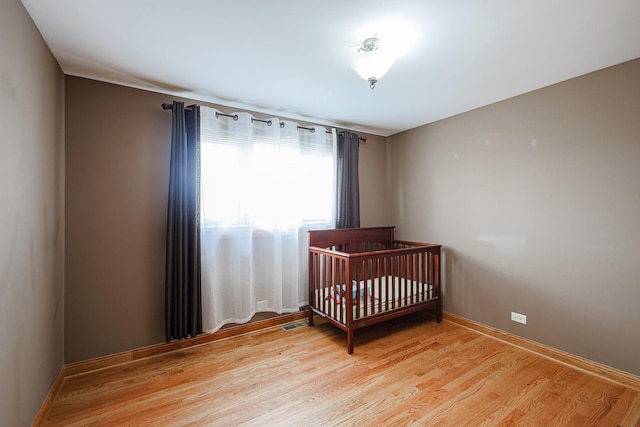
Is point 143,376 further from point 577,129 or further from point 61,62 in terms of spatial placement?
point 577,129

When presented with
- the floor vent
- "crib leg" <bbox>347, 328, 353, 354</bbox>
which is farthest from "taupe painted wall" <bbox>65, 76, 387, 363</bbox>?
"crib leg" <bbox>347, 328, 353, 354</bbox>

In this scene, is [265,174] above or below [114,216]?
above

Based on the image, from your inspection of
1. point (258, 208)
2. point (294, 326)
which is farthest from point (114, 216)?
point (294, 326)

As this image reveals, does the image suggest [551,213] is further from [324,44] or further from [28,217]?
[28,217]

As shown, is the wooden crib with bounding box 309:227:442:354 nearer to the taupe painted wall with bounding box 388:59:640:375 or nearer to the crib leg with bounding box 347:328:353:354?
the crib leg with bounding box 347:328:353:354

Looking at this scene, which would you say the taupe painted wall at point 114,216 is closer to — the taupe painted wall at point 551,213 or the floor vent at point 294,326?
the floor vent at point 294,326

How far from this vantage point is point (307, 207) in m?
3.18

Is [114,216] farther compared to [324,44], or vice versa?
[114,216]

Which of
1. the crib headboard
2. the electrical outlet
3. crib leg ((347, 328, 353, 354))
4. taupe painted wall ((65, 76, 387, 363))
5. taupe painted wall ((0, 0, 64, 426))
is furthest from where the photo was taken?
the crib headboard

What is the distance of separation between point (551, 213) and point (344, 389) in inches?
87.7

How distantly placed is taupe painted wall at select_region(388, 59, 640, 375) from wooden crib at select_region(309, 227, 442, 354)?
33 cm

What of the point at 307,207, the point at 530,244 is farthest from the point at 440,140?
the point at 307,207

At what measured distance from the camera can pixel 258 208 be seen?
112 inches

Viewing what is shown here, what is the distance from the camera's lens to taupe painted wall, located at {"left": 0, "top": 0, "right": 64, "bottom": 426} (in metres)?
1.28
